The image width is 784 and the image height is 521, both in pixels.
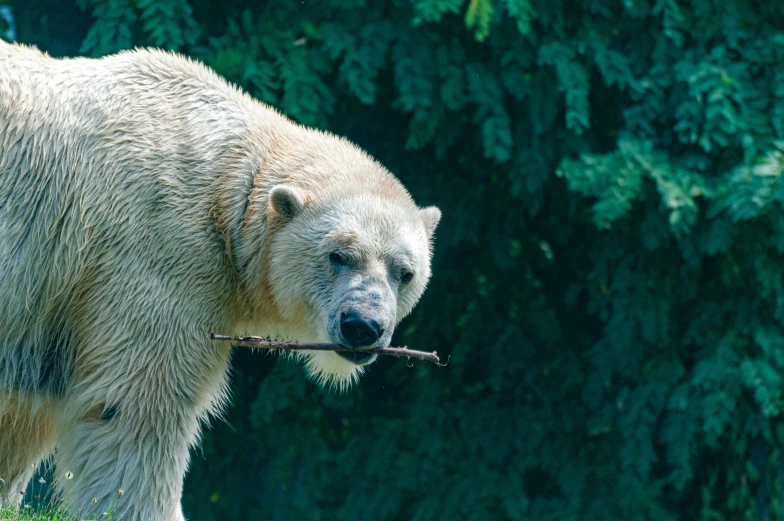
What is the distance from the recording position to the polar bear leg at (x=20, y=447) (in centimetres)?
496

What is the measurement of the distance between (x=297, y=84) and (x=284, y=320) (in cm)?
272

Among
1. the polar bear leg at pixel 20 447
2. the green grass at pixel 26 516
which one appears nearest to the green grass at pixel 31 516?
the green grass at pixel 26 516

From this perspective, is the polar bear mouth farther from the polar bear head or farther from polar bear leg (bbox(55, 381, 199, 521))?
polar bear leg (bbox(55, 381, 199, 521))

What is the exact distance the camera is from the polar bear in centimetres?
429

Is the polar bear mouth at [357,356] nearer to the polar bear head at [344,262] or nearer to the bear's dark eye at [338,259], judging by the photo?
the polar bear head at [344,262]

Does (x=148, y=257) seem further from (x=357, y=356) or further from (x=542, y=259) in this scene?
(x=542, y=259)

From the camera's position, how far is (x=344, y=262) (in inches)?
178

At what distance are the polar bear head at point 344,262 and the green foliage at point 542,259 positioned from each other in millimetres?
2440

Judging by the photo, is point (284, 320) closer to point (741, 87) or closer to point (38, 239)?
point (38, 239)

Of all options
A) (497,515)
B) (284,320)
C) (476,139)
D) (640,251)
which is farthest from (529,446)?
(284,320)

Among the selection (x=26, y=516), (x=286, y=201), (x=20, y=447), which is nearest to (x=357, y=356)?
(x=286, y=201)

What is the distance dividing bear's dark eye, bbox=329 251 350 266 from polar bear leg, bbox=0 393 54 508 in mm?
1559

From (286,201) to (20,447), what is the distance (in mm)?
1912

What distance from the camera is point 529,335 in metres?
8.71
